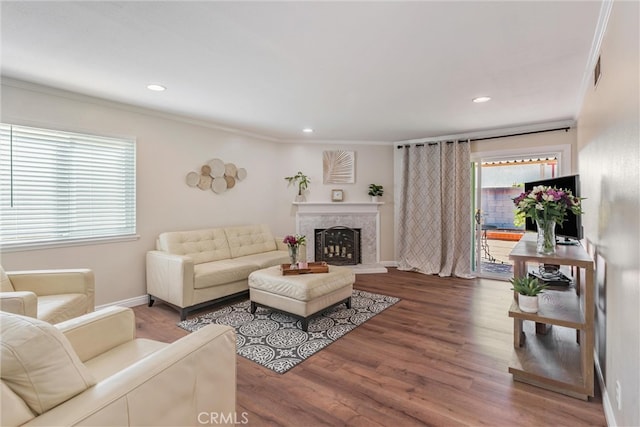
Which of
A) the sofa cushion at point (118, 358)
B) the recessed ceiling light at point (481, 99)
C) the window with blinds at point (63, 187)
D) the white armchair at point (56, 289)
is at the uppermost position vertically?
the recessed ceiling light at point (481, 99)

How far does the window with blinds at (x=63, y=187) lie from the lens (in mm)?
2770

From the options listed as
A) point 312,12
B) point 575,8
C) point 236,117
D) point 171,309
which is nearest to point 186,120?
point 236,117

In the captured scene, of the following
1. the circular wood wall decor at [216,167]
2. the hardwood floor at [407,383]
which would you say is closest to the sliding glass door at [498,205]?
the hardwood floor at [407,383]

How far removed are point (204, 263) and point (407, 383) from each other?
2689 mm

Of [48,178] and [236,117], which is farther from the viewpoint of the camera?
[236,117]

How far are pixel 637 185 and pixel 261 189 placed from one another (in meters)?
4.58

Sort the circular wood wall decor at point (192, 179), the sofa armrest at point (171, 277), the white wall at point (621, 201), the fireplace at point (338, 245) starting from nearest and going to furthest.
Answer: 1. the white wall at point (621, 201)
2. the sofa armrest at point (171, 277)
3. the circular wood wall decor at point (192, 179)
4. the fireplace at point (338, 245)

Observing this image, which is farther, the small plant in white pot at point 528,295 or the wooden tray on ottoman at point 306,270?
the wooden tray on ottoman at point 306,270

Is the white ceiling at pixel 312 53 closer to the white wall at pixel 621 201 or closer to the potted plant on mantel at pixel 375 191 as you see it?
the white wall at pixel 621 201

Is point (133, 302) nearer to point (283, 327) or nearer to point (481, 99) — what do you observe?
point (283, 327)

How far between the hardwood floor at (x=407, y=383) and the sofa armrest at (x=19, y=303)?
1063mm

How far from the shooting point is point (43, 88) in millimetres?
2906

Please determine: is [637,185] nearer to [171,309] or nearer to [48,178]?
A: [171,309]

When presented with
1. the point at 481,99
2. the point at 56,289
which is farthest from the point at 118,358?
the point at 481,99
